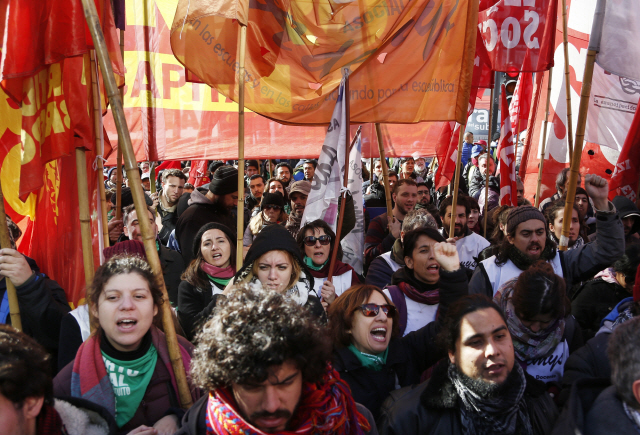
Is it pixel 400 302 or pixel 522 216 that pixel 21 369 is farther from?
pixel 522 216

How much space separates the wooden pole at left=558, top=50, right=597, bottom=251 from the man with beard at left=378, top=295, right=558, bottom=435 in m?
1.94

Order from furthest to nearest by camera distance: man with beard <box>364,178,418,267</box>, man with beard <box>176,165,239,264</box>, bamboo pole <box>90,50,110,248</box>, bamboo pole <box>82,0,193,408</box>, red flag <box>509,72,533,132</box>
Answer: red flag <box>509,72,533,132</box>, man with beard <box>364,178,418,267</box>, man with beard <box>176,165,239,264</box>, bamboo pole <box>90,50,110,248</box>, bamboo pole <box>82,0,193,408</box>

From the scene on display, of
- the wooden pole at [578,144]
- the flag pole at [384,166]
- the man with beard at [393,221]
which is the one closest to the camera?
the wooden pole at [578,144]

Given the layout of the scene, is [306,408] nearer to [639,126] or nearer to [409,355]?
[409,355]

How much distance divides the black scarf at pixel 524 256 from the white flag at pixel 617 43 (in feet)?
4.33

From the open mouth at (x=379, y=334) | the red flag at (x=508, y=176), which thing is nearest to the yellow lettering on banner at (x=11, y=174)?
the open mouth at (x=379, y=334)

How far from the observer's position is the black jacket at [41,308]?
2771 mm

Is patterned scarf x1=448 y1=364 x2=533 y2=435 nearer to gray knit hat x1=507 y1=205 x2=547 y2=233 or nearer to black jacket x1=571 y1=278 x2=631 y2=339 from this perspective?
black jacket x1=571 y1=278 x2=631 y2=339

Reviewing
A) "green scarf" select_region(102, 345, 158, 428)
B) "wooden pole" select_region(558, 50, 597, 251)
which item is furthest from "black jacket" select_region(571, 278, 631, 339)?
"green scarf" select_region(102, 345, 158, 428)

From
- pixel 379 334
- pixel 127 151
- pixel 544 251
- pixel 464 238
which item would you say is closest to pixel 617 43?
pixel 544 251

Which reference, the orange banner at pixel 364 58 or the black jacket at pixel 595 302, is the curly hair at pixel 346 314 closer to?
the black jacket at pixel 595 302

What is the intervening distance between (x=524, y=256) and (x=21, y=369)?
9.32 ft

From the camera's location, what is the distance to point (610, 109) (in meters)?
6.39

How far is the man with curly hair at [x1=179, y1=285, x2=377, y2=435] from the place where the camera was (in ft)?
5.37
